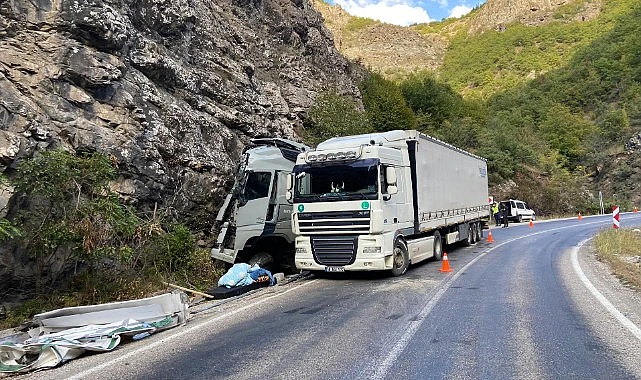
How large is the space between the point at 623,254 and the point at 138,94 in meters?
15.2

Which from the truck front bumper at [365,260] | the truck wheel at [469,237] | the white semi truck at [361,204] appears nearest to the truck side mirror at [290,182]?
the white semi truck at [361,204]

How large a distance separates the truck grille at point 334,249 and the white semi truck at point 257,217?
1.80 meters

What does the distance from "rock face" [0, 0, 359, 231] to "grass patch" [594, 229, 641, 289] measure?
1109 cm

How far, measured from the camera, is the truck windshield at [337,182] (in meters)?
11.2

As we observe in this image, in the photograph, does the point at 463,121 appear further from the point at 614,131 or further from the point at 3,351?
the point at 3,351

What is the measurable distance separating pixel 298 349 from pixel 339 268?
17.0ft

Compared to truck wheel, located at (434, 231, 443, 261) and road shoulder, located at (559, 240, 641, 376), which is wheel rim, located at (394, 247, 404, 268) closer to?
truck wheel, located at (434, 231, 443, 261)

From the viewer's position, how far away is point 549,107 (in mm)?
72375

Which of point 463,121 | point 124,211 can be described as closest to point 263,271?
point 124,211

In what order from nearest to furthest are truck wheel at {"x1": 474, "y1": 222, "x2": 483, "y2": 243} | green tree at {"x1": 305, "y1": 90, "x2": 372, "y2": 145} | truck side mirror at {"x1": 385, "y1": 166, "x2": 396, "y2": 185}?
truck side mirror at {"x1": 385, "y1": 166, "x2": 396, "y2": 185}, truck wheel at {"x1": 474, "y1": 222, "x2": 483, "y2": 243}, green tree at {"x1": 305, "y1": 90, "x2": 372, "y2": 145}

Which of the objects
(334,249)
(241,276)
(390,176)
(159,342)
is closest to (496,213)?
(390,176)

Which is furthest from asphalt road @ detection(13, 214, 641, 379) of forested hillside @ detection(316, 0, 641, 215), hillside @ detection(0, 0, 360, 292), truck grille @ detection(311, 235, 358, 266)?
forested hillside @ detection(316, 0, 641, 215)

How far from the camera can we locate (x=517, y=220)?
3869cm

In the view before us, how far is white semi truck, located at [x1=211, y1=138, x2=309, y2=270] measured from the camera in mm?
12664
